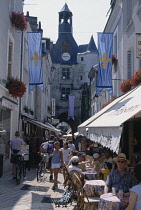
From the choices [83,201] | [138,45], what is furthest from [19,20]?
[83,201]

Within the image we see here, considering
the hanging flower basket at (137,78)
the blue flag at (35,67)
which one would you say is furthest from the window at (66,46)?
the hanging flower basket at (137,78)

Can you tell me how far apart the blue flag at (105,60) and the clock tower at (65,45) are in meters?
37.1

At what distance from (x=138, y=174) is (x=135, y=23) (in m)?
9.68

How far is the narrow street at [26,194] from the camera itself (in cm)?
732

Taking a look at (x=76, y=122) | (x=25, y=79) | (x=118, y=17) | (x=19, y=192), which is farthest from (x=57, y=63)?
(x=19, y=192)

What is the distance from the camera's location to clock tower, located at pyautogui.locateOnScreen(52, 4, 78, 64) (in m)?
51.4

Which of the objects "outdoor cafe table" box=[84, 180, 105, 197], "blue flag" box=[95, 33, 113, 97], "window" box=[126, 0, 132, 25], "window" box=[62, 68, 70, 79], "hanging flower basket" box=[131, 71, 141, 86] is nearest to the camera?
"outdoor cafe table" box=[84, 180, 105, 197]

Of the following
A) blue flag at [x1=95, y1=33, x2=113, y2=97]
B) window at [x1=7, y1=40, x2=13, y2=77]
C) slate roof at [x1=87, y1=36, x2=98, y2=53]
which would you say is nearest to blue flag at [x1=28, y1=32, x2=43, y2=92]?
window at [x1=7, y1=40, x2=13, y2=77]

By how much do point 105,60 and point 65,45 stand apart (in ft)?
127

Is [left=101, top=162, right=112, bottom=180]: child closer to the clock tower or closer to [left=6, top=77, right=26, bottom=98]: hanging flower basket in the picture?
[left=6, top=77, right=26, bottom=98]: hanging flower basket

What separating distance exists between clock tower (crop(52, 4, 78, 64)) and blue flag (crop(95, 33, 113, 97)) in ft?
122

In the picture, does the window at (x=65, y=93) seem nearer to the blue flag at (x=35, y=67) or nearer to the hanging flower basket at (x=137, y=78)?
the blue flag at (x=35, y=67)

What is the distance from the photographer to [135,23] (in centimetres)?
1270

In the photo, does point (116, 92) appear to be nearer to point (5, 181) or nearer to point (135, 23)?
point (135, 23)
